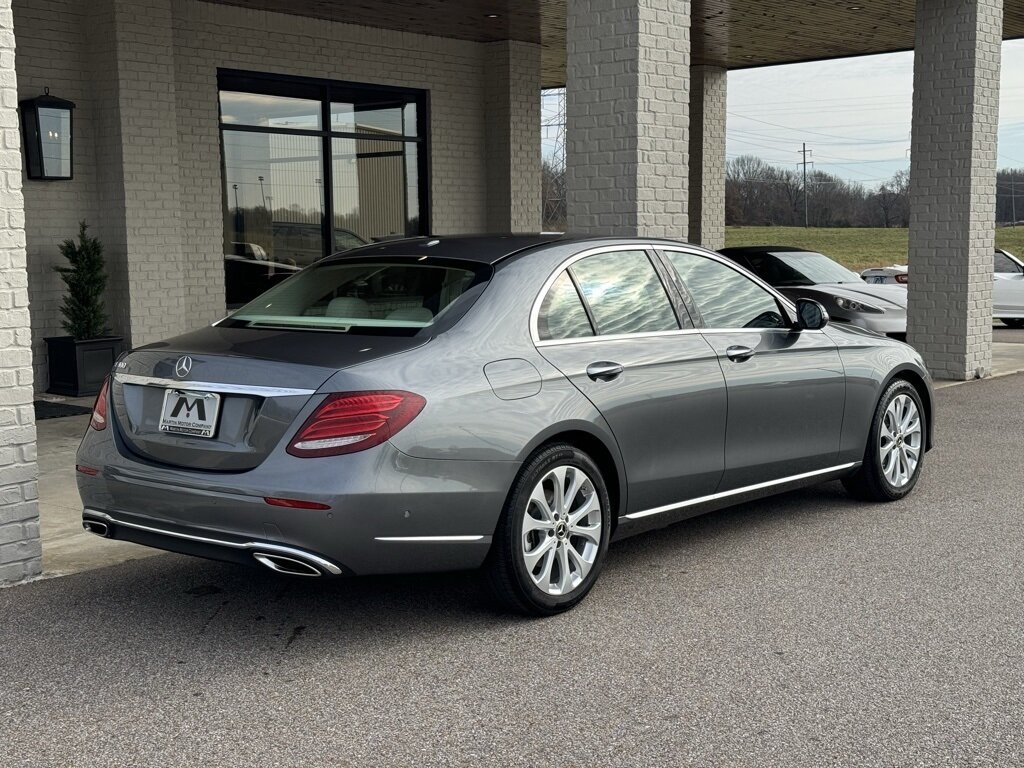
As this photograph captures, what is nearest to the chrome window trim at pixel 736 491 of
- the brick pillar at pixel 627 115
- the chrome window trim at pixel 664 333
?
the chrome window trim at pixel 664 333

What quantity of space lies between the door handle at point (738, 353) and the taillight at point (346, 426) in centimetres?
209

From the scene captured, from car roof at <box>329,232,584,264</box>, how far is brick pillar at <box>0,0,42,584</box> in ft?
4.69

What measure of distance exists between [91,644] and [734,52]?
16.9 metres

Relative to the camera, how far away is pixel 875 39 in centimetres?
1852

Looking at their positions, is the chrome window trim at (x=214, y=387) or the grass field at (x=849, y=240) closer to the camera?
the chrome window trim at (x=214, y=387)

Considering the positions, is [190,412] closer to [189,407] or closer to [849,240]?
[189,407]

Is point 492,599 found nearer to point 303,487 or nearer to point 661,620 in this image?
point 661,620

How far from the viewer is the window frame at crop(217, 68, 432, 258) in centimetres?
1389

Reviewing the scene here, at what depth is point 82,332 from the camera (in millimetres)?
11711

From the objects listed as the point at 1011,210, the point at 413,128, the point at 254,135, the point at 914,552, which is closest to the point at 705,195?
the point at 413,128

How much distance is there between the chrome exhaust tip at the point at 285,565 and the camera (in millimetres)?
4352

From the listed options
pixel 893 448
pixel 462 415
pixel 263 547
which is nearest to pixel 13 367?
pixel 263 547

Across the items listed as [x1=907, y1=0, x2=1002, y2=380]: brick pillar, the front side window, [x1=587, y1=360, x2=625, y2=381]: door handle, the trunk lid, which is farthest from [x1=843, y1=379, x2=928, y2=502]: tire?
the front side window

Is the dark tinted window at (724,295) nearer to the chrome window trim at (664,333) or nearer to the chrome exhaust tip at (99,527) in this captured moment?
the chrome window trim at (664,333)
